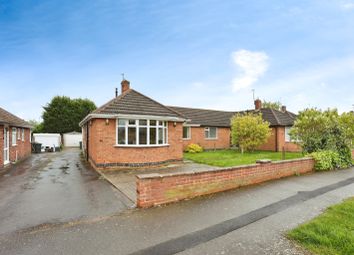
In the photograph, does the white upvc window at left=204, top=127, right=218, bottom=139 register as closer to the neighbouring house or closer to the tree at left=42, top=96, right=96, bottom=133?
the neighbouring house

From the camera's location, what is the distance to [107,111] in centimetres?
1198

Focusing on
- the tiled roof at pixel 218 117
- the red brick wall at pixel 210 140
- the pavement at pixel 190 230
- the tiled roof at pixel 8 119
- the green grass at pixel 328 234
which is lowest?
the pavement at pixel 190 230

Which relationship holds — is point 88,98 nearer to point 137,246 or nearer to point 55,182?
point 55,182

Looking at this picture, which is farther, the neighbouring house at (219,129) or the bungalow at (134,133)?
the neighbouring house at (219,129)

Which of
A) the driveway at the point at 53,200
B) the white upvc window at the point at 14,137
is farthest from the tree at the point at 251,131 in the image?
the white upvc window at the point at 14,137

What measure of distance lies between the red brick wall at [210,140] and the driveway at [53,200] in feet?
45.7

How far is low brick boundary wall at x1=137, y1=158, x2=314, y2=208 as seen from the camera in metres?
5.81

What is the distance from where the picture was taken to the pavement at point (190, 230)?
3732 mm

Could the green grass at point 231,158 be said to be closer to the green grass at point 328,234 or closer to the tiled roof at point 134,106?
the tiled roof at point 134,106

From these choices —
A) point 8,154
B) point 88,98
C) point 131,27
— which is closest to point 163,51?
point 131,27

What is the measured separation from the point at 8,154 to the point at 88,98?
26122 millimetres

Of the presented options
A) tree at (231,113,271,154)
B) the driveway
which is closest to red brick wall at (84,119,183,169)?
the driveway

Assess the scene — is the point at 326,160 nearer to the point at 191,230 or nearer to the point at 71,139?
the point at 191,230

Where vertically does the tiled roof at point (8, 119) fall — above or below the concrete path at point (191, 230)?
above
